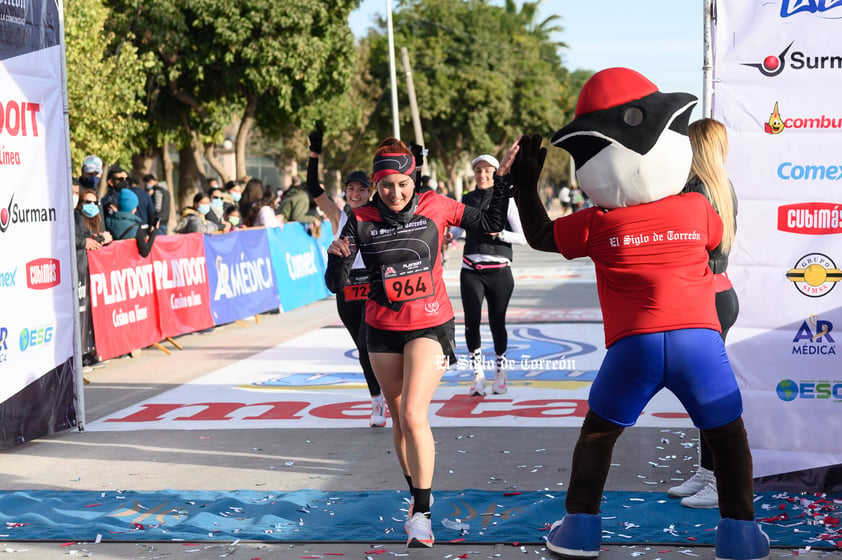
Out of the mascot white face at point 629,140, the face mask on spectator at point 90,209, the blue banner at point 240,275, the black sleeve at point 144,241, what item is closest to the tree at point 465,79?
the blue banner at point 240,275

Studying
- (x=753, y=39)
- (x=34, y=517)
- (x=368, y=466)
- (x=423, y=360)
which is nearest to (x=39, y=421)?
(x=34, y=517)

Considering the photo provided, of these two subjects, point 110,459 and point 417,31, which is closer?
point 110,459

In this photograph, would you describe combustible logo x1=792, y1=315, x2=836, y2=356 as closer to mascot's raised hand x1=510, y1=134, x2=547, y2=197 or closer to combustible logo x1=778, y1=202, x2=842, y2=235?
combustible logo x1=778, y1=202, x2=842, y2=235

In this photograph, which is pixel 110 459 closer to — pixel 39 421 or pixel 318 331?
pixel 39 421

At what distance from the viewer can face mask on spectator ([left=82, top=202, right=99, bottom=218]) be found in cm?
1111

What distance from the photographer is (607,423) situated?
4.86 meters

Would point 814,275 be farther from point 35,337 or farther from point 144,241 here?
point 144,241

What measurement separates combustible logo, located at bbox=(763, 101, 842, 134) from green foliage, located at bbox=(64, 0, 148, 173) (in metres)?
19.9

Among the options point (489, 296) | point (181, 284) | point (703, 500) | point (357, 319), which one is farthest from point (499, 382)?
point (181, 284)

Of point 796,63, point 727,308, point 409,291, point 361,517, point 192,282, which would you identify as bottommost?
point 361,517

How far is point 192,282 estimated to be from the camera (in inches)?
526

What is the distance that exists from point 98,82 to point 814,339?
850 inches

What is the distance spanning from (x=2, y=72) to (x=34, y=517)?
10.8 feet

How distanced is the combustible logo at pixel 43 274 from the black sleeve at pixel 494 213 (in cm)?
380
